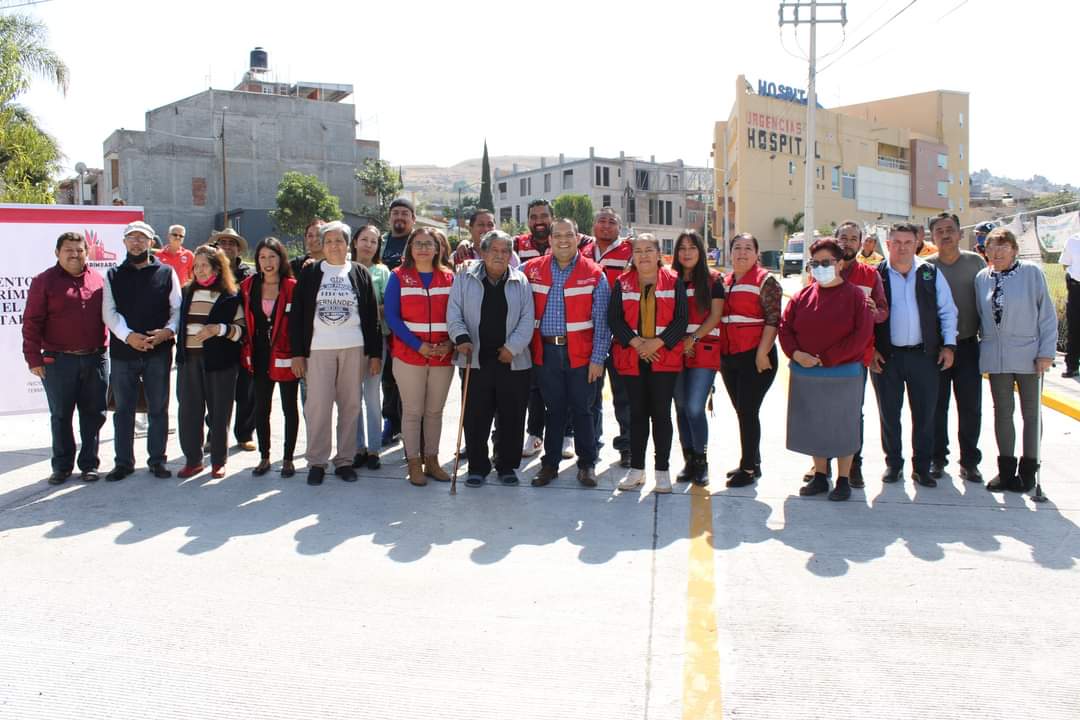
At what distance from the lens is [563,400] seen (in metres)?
6.43

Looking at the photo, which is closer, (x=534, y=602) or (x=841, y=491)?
(x=534, y=602)

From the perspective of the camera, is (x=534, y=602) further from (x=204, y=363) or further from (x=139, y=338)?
(x=139, y=338)

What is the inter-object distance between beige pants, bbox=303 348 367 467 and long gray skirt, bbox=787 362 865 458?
127 inches

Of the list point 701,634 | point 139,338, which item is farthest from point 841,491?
point 139,338

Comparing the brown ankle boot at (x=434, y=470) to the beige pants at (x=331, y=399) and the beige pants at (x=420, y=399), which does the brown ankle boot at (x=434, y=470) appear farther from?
the beige pants at (x=331, y=399)

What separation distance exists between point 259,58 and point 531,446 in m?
63.6

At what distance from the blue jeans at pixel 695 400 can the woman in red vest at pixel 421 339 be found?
1.72 metres

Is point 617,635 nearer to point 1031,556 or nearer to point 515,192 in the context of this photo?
point 1031,556

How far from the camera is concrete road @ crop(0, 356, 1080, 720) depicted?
11.0ft

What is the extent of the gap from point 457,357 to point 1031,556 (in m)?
3.91

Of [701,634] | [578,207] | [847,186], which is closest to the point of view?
[701,634]

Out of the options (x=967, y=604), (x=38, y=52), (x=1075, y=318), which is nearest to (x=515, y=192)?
(x=38, y=52)

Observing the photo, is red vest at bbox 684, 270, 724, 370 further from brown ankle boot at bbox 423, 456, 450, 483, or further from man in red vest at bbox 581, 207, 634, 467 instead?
brown ankle boot at bbox 423, 456, 450, 483

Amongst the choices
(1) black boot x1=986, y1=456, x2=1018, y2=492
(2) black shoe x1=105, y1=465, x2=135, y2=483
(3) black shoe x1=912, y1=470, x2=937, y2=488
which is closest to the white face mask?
(3) black shoe x1=912, y1=470, x2=937, y2=488
